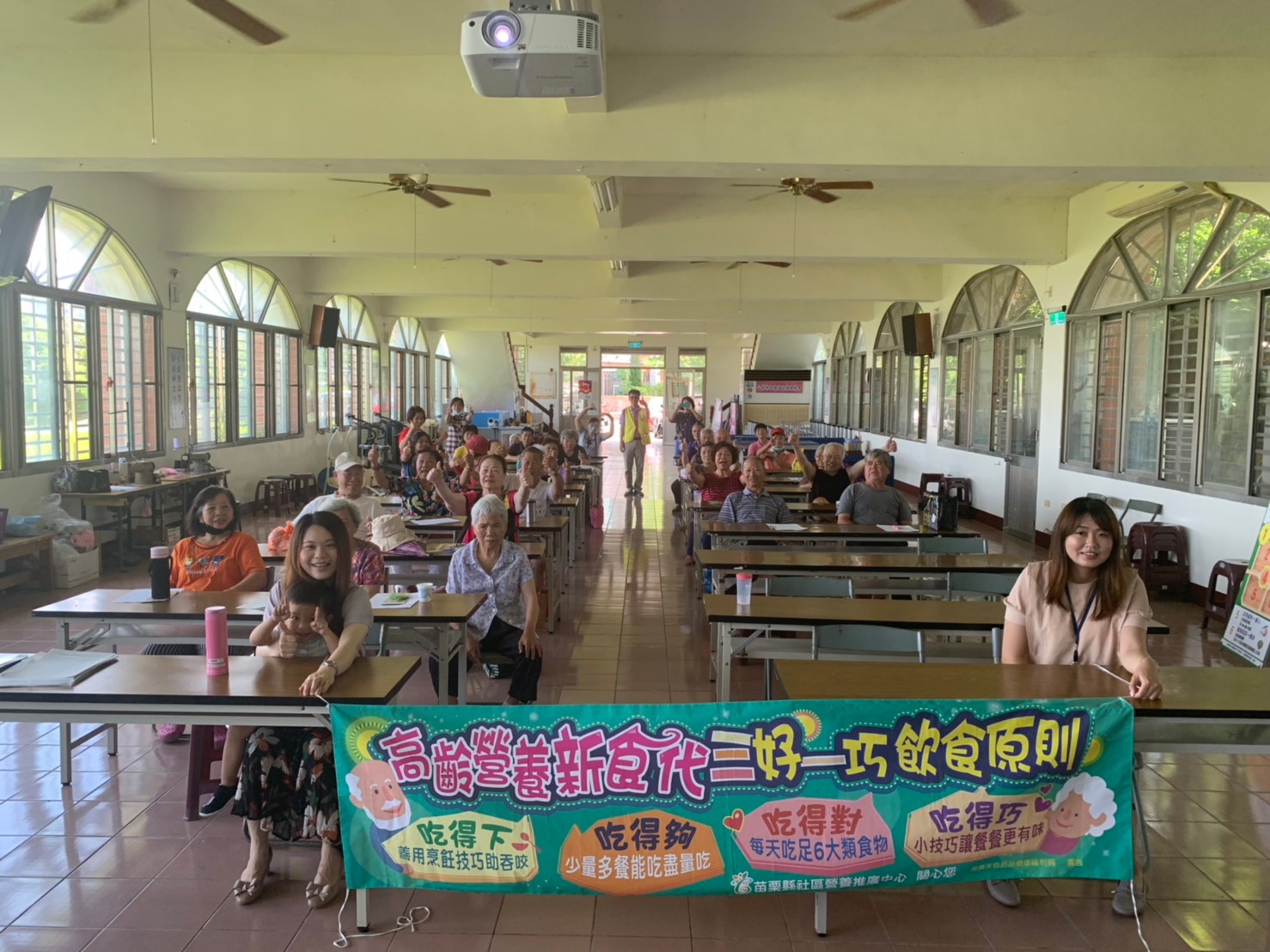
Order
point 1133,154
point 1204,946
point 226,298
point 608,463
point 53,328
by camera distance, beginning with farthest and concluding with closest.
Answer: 1. point 608,463
2. point 226,298
3. point 53,328
4. point 1133,154
5. point 1204,946

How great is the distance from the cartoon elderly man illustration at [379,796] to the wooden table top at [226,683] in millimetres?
192

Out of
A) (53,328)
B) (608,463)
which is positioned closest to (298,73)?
(53,328)

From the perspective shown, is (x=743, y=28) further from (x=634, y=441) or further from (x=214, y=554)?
(x=634, y=441)

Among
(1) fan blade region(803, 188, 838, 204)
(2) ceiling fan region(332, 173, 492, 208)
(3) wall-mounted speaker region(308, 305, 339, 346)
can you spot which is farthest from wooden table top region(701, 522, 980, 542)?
(3) wall-mounted speaker region(308, 305, 339, 346)

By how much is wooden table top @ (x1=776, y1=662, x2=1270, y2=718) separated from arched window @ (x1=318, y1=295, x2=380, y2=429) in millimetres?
12293

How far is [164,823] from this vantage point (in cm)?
315

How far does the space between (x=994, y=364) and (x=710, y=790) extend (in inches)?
385

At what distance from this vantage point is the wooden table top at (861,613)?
11.6 feet

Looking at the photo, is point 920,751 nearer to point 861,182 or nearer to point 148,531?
point 861,182

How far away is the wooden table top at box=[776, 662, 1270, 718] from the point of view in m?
2.50

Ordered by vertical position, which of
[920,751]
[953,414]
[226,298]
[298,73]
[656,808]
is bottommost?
[656,808]

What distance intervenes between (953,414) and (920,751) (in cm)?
1068

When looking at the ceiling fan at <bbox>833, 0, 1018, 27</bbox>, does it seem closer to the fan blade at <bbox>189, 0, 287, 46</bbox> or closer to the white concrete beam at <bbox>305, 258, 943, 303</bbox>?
the fan blade at <bbox>189, 0, 287, 46</bbox>

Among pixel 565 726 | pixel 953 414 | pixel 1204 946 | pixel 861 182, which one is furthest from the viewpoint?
pixel 953 414
